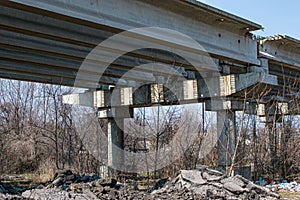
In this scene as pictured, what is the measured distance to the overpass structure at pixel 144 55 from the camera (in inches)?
299

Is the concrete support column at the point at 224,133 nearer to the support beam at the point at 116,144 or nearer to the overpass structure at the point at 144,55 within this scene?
the overpass structure at the point at 144,55

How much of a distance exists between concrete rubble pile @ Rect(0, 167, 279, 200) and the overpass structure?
9.54 feet

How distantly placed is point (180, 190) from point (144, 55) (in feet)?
12.3

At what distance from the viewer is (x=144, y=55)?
410 inches

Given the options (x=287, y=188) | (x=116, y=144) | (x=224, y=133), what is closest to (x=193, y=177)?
(x=287, y=188)

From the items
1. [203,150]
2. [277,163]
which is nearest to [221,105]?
[203,150]

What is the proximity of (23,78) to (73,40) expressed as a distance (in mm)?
6627

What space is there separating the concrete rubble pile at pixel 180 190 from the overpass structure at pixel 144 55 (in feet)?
9.54

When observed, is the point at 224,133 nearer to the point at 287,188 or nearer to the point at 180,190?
the point at 287,188

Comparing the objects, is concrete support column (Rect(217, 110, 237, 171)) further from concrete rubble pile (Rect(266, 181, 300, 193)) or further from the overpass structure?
concrete rubble pile (Rect(266, 181, 300, 193))

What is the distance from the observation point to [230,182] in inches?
336

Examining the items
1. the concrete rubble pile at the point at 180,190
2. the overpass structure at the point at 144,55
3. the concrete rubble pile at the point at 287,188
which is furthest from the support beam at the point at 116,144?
the concrete rubble pile at the point at 180,190

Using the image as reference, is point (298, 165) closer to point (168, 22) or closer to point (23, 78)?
point (168, 22)

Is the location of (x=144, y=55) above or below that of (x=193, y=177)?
above
